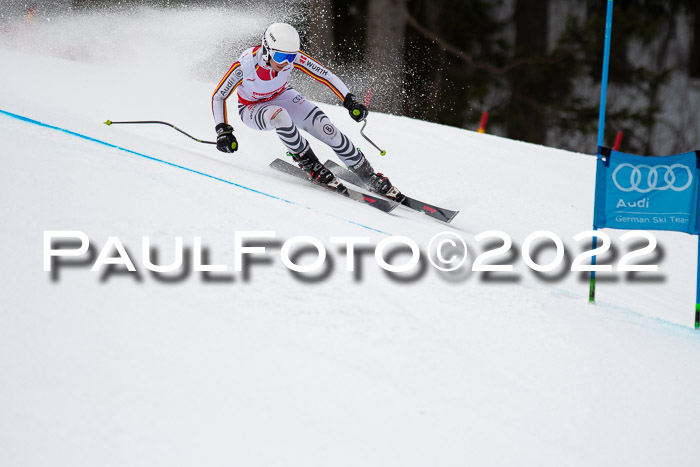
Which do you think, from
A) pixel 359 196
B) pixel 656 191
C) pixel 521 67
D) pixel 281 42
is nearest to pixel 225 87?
pixel 281 42

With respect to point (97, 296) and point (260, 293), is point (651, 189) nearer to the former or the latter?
point (260, 293)

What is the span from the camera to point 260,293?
2.89 meters

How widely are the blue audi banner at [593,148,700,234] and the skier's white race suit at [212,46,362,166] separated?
208 cm

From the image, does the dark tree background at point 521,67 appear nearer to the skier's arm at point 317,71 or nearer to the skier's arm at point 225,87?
the skier's arm at point 317,71

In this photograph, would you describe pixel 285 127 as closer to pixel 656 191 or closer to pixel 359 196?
pixel 359 196

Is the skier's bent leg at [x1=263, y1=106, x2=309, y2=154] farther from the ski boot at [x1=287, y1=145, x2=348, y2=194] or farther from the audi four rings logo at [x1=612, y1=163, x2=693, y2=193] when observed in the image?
the audi four rings logo at [x1=612, y1=163, x2=693, y2=193]

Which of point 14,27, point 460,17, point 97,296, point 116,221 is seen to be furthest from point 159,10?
point 97,296

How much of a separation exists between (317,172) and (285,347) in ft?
8.93

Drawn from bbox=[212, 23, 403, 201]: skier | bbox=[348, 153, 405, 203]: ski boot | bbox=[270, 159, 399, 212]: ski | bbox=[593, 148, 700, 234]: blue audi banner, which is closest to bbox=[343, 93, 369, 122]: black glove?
bbox=[212, 23, 403, 201]: skier

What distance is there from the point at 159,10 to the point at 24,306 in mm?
9259

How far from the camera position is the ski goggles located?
185 inches

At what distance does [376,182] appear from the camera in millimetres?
5207

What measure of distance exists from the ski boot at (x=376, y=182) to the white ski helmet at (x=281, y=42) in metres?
0.93

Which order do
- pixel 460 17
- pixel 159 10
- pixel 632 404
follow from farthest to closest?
pixel 460 17 < pixel 159 10 < pixel 632 404
